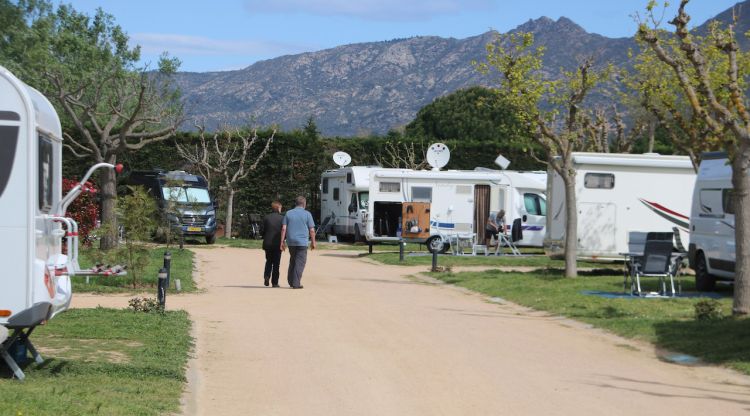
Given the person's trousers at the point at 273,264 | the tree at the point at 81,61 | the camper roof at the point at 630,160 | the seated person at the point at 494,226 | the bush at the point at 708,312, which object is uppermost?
the tree at the point at 81,61

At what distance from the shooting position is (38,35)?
165 ft

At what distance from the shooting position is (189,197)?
116 feet

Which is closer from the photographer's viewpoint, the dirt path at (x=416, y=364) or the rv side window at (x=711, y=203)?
the dirt path at (x=416, y=364)

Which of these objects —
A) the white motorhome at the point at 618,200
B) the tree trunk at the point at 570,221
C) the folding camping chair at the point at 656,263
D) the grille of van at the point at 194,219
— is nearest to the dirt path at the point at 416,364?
the folding camping chair at the point at 656,263

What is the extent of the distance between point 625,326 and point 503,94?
877cm

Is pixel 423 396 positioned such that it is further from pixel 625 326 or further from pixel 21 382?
pixel 625 326

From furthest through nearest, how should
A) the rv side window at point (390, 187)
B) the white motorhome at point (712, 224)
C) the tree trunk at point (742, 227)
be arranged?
the rv side window at point (390, 187) → the white motorhome at point (712, 224) → the tree trunk at point (742, 227)

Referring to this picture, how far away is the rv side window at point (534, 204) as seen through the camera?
110 feet

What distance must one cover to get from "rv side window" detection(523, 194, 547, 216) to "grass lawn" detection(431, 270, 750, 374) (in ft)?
31.0

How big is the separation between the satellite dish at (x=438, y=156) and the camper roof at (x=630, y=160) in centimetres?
1048

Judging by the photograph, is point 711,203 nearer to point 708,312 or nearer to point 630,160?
point 630,160

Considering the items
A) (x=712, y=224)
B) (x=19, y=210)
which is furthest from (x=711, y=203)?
(x=19, y=210)

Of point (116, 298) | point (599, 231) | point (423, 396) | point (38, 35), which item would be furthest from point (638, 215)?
point (38, 35)

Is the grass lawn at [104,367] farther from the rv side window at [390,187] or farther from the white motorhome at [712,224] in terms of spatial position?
the rv side window at [390,187]
